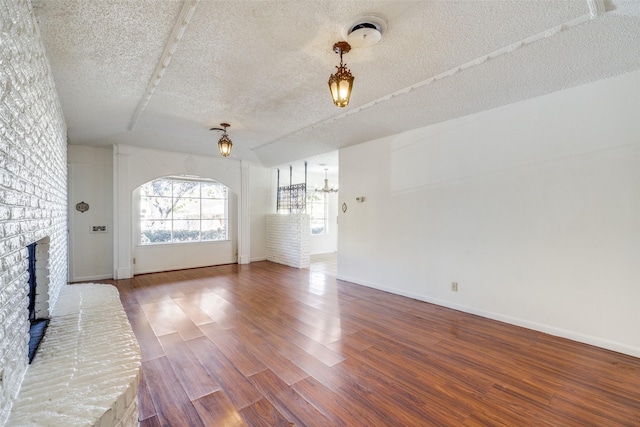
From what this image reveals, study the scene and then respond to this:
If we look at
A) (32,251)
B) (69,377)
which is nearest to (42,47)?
(32,251)

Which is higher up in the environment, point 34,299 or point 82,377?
point 34,299

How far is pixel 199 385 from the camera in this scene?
215 cm

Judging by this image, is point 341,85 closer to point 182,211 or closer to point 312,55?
point 312,55

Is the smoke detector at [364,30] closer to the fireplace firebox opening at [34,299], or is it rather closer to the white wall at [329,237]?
the fireplace firebox opening at [34,299]

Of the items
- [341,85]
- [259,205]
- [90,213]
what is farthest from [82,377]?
[259,205]

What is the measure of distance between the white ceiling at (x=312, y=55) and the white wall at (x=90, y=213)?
168 cm

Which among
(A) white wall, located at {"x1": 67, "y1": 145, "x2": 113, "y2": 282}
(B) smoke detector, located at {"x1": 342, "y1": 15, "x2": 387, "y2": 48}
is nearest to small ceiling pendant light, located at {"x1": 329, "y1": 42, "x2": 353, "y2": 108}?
(B) smoke detector, located at {"x1": 342, "y1": 15, "x2": 387, "y2": 48}

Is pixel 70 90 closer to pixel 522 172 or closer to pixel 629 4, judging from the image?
pixel 629 4

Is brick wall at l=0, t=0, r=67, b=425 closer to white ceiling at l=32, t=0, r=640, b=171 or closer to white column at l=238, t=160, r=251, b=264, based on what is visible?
white ceiling at l=32, t=0, r=640, b=171

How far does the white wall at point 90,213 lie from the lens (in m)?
5.31

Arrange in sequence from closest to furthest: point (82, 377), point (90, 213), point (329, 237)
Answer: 1. point (82, 377)
2. point (90, 213)
3. point (329, 237)

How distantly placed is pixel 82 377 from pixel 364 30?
9.48ft

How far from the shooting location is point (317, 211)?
952 cm

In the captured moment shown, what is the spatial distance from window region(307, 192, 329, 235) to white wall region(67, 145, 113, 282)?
17.6 feet
